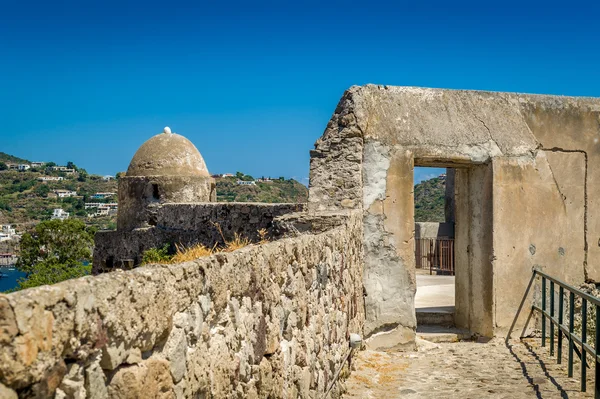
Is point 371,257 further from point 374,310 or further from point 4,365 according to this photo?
point 4,365

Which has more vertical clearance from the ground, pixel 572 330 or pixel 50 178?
pixel 50 178

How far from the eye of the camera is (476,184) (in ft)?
28.1

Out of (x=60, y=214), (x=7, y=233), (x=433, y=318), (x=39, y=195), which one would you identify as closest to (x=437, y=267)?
(x=433, y=318)

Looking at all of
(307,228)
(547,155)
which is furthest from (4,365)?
(547,155)

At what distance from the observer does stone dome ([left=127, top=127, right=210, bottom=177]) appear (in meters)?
16.5

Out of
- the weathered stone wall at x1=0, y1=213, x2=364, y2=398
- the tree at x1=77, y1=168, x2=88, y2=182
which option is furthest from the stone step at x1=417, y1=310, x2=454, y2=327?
the tree at x1=77, y1=168, x2=88, y2=182

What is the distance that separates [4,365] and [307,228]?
547 centimetres

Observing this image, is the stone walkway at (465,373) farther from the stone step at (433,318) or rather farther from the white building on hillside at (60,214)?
the white building on hillside at (60,214)

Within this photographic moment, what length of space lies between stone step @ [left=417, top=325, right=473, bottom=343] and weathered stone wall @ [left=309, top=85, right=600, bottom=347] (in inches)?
5.9

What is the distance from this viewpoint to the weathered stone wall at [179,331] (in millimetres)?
1719

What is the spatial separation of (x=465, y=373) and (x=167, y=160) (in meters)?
11.0

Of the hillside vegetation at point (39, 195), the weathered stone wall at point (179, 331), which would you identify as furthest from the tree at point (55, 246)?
the weathered stone wall at point (179, 331)

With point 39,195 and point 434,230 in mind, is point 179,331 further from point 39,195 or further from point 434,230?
point 39,195

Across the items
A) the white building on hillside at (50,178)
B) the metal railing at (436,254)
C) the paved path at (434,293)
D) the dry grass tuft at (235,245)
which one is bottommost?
the paved path at (434,293)
